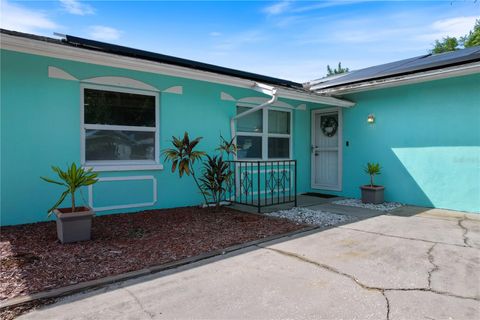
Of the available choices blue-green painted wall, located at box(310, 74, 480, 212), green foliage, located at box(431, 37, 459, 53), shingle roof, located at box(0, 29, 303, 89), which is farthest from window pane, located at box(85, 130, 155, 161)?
green foliage, located at box(431, 37, 459, 53)

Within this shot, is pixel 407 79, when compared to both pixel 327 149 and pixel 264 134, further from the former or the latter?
pixel 264 134

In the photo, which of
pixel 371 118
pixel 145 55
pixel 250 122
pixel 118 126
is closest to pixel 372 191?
pixel 371 118

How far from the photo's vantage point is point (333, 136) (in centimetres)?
746

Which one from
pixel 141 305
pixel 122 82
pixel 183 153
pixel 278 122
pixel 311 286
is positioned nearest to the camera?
pixel 141 305

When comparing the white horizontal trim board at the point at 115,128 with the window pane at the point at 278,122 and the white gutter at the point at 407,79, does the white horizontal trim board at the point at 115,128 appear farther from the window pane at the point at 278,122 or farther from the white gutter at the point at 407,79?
the white gutter at the point at 407,79

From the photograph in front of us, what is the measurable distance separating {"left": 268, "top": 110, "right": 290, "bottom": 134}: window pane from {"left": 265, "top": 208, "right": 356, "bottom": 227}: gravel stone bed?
2.29 m

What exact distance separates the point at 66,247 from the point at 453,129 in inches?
252

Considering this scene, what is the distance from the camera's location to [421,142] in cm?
591

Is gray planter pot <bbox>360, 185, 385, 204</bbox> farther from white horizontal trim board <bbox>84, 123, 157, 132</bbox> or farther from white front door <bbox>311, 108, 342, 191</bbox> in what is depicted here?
white horizontal trim board <bbox>84, 123, 157, 132</bbox>

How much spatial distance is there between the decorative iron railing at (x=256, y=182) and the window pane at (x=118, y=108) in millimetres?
1823

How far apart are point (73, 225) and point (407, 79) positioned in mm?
5969

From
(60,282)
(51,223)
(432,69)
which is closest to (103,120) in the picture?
(51,223)

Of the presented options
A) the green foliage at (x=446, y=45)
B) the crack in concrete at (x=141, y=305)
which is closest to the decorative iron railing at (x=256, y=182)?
the crack in concrete at (x=141, y=305)

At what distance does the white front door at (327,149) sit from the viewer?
7.30 m
